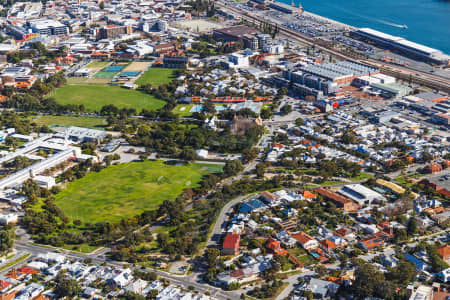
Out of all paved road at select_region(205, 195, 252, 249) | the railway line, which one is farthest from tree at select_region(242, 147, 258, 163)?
the railway line

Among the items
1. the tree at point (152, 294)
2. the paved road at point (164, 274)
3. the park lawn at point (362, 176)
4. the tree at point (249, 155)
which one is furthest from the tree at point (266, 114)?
the tree at point (152, 294)

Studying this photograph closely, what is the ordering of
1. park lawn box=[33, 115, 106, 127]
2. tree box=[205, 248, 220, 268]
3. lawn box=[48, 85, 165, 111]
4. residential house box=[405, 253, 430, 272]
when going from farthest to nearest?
lawn box=[48, 85, 165, 111] < park lawn box=[33, 115, 106, 127] < tree box=[205, 248, 220, 268] < residential house box=[405, 253, 430, 272]

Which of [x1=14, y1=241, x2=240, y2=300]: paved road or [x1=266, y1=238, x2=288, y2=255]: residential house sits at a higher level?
[x1=266, y1=238, x2=288, y2=255]: residential house

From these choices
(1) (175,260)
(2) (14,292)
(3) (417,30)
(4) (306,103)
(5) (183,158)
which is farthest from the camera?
(3) (417,30)

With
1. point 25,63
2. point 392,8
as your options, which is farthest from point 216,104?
point 392,8

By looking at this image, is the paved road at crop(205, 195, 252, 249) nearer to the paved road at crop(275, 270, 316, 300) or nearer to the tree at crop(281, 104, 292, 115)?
the paved road at crop(275, 270, 316, 300)

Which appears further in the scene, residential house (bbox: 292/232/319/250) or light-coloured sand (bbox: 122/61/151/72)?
light-coloured sand (bbox: 122/61/151/72)

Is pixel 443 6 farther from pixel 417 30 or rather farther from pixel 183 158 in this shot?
pixel 183 158
